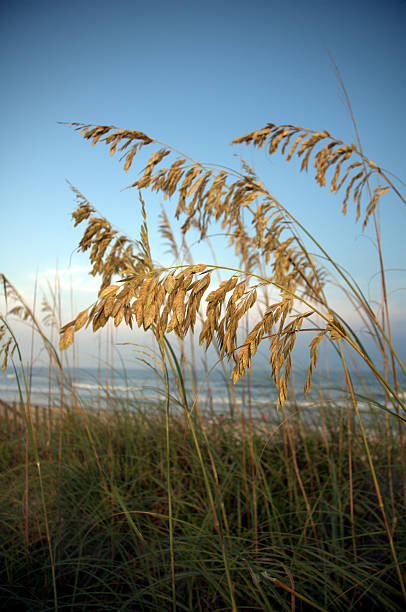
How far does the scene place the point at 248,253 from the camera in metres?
2.86

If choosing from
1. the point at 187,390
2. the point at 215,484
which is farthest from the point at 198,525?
the point at 187,390

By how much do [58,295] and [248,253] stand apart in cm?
158

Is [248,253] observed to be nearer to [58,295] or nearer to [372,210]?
[372,210]

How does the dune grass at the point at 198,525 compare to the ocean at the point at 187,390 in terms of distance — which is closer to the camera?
the dune grass at the point at 198,525

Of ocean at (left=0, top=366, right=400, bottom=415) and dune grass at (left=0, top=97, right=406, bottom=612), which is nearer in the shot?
dune grass at (left=0, top=97, right=406, bottom=612)

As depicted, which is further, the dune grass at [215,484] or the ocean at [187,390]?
the ocean at [187,390]

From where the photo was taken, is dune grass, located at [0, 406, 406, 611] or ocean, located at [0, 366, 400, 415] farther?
ocean, located at [0, 366, 400, 415]

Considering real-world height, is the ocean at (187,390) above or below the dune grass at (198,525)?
above

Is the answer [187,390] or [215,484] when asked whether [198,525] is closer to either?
[215,484]

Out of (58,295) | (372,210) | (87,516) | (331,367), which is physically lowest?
(87,516)

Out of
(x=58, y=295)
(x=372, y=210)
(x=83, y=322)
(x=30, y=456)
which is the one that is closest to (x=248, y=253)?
(x=372, y=210)

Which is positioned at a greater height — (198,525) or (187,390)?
(187,390)

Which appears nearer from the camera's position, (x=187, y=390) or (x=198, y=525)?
(x=198, y=525)

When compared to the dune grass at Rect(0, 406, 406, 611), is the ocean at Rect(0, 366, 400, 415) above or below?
above
